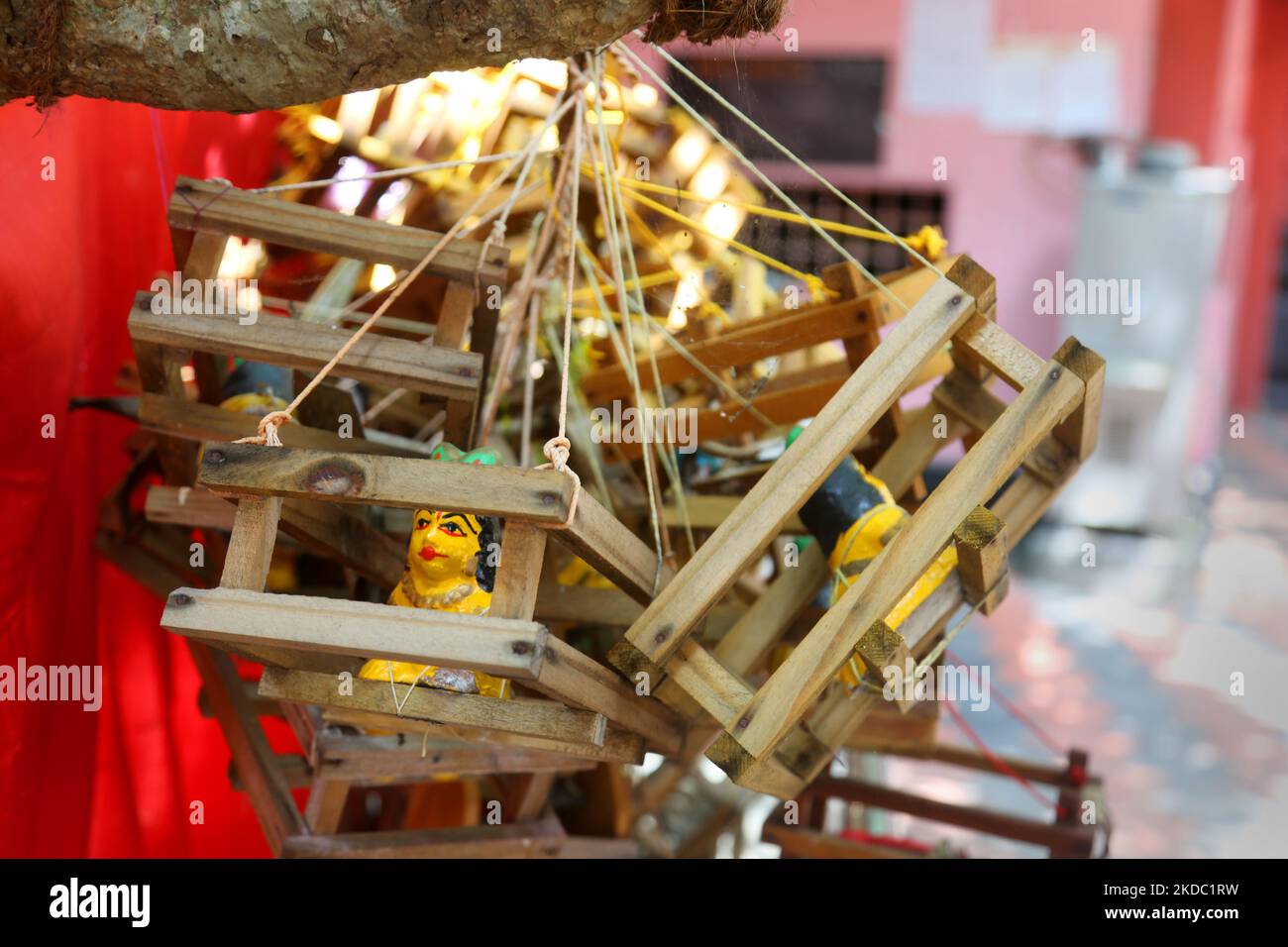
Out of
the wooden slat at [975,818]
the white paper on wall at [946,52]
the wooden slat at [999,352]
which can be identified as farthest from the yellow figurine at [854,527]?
the white paper on wall at [946,52]

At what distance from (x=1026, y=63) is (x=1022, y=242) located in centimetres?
123

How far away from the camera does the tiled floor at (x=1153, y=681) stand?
5.69 metres

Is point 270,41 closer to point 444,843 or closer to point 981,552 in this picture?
point 981,552

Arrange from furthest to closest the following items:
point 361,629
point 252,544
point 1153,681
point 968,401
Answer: point 1153,681, point 968,401, point 252,544, point 361,629

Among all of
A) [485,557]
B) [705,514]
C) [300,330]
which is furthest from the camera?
[705,514]

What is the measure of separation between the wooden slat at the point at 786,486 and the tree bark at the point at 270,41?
67 centimetres

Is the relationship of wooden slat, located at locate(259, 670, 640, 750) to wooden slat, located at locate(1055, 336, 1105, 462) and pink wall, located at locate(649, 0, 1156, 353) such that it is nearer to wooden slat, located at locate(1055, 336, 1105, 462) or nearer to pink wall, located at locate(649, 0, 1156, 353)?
wooden slat, located at locate(1055, 336, 1105, 462)

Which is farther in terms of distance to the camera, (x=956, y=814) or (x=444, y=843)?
(x=956, y=814)

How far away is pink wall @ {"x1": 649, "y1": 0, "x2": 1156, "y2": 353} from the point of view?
32.0 ft

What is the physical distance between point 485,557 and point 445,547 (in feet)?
0.24

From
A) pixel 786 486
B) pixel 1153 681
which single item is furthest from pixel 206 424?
pixel 1153 681

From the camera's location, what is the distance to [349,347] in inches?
96.0

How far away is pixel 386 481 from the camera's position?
2062 millimetres
